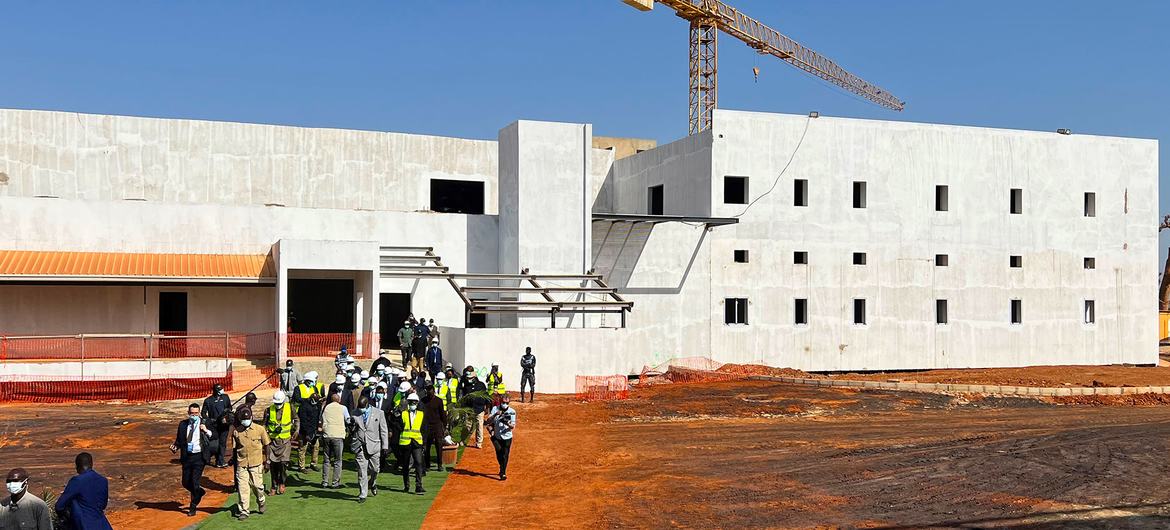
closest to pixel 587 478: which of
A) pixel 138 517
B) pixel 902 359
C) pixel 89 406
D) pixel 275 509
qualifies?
pixel 275 509

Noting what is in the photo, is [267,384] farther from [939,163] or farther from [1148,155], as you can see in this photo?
[1148,155]

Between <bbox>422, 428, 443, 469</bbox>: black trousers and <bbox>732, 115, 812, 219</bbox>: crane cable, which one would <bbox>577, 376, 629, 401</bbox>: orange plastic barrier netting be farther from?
<bbox>422, 428, 443, 469</bbox>: black trousers

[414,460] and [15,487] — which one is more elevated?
[15,487]

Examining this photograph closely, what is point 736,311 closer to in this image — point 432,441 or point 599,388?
point 599,388

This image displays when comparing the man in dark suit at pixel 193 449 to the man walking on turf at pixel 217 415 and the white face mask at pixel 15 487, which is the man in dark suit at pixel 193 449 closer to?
the man walking on turf at pixel 217 415

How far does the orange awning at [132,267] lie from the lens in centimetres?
2722

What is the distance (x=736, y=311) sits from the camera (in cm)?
3469

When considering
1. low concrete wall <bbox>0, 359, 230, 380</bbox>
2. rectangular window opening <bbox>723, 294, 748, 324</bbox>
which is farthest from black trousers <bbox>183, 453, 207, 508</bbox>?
rectangular window opening <bbox>723, 294, 748, 324</bbox>

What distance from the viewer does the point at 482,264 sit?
33.6m

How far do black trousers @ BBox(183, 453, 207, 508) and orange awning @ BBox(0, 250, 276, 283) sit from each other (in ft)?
50.9

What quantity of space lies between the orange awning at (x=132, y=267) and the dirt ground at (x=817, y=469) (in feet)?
34.6

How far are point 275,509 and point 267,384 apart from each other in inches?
517

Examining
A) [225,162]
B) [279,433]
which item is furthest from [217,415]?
[225,162]

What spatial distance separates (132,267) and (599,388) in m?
14.4
